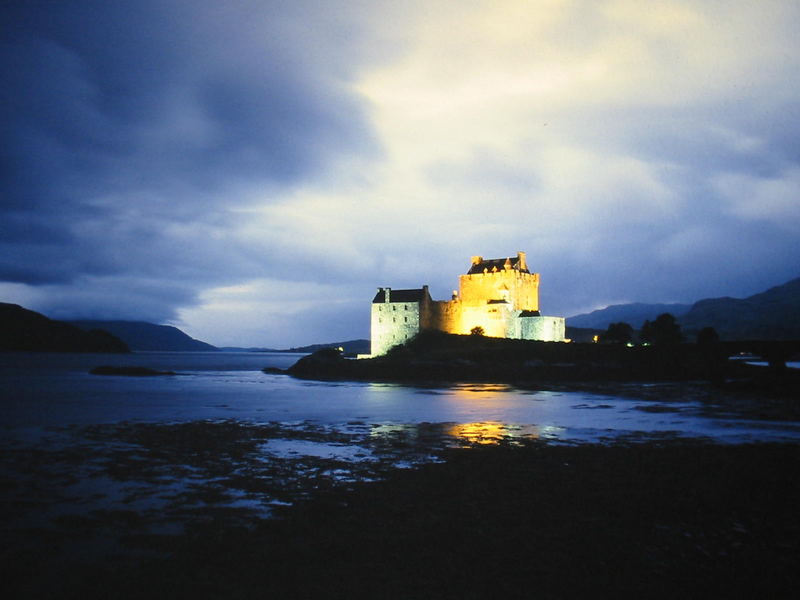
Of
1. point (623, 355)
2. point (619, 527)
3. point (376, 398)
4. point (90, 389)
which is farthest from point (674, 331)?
point (619, 527)

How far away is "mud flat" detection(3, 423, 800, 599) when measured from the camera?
7.01 m

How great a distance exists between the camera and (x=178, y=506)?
10430 millimetres

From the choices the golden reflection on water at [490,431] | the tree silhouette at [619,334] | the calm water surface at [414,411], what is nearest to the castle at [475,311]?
the tree silhouette at [619,334]

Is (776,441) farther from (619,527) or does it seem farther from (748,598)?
(748,598)

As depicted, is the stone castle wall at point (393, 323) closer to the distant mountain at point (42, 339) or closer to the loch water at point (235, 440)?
the loch water at point (235, 440)

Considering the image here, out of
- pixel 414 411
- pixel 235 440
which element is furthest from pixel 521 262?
pixel 235 440

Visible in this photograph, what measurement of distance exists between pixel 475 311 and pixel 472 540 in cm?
6557

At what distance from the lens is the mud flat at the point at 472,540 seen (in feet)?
23.0

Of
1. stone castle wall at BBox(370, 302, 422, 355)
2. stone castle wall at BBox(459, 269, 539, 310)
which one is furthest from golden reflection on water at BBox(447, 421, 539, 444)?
stone castle wall at BBox(459, 269, 539, 310)

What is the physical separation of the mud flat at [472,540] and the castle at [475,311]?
2241 inches

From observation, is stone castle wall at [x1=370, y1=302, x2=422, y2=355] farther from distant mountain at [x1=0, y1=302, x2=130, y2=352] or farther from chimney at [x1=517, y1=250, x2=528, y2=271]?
distant mountain at [x1=0, y1=302, x2=130, y2=352]

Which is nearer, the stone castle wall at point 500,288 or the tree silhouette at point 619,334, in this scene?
the stone castle wall at point 500,288

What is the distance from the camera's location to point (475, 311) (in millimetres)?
73500

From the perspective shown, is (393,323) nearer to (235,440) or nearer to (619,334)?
(619,334)
